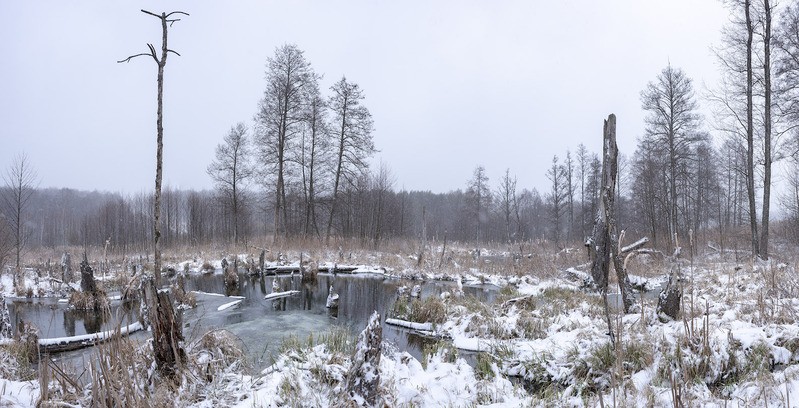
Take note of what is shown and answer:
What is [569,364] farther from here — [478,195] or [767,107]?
[478,195]

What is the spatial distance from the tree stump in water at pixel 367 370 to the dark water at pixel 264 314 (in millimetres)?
2544

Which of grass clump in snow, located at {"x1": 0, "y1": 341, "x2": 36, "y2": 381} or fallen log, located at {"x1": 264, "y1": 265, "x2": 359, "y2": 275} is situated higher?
grass clump in snow, located at {"x1": 0, "y1": 341, "x2": 36, "y2": 381}

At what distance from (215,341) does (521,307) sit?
6239mm

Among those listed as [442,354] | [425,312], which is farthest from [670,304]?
[425,312]

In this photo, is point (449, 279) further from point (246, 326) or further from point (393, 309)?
point (246, 326)

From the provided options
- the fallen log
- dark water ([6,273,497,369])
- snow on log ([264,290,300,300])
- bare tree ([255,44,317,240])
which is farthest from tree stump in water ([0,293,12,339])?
bare tree ([255,44,317,240])

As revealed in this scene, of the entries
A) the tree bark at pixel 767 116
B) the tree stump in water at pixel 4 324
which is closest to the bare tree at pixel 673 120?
the tree bark at pixel 767 116

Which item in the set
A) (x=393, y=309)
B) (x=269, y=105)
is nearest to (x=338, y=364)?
(x=393, y=309)

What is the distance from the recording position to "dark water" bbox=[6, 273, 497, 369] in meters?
7.66

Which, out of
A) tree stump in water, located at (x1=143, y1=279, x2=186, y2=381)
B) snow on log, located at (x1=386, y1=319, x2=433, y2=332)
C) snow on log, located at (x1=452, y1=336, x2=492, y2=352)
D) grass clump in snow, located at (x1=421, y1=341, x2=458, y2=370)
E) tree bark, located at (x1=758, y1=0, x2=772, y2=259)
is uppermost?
tree bark, located at (x1=758, y1=0, x2=772, y2=259)

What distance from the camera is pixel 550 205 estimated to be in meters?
39.5

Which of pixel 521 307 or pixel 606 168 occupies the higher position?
pixel 606 168

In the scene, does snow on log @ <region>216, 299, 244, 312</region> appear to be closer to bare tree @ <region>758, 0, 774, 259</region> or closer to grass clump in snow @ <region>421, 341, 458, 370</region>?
grass clump in snow @ <region>421, 341, 458, 370</region>

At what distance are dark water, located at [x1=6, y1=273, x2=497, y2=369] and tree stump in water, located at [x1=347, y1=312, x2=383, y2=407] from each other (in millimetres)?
2544
